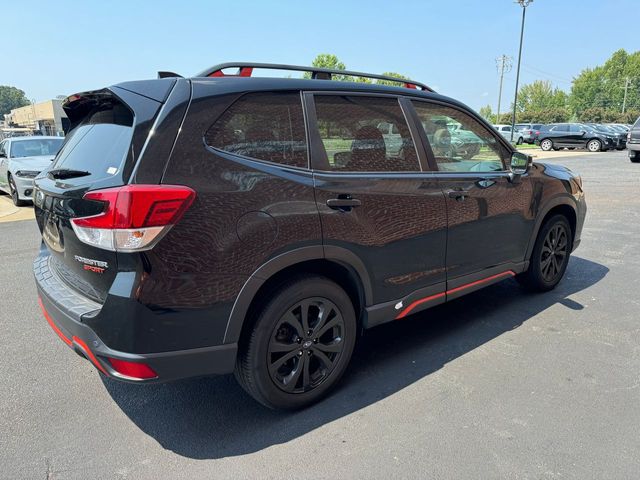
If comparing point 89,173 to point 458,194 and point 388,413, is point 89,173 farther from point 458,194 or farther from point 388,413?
point 458,194

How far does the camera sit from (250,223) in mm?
2293

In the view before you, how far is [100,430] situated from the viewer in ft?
8.32

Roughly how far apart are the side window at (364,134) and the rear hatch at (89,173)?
948 mm

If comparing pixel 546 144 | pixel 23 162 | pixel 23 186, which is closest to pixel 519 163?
pixel 23 186

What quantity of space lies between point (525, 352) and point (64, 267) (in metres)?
3.14

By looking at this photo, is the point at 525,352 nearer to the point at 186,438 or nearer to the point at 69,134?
the point at 186,438

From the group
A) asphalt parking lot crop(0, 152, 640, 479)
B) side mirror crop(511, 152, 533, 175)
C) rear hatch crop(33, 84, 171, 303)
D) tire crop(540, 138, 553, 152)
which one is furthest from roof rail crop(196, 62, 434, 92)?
tire crop(540, 138, 553, 152)

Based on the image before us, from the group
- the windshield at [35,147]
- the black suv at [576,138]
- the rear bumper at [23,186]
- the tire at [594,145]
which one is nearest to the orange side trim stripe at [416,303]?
the rear bumper at [23,186]

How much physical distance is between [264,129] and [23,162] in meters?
10.0

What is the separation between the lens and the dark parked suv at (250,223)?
83.0 inches

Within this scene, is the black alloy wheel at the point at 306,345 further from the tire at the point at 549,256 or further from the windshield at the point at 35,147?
the windshield at the point at 35,147

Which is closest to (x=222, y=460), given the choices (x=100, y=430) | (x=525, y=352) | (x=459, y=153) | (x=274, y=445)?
(x=274, y=445)

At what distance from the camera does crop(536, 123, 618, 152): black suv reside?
28.0 m

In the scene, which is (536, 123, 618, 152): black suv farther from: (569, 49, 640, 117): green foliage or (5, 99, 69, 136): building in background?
(569, 49, 640, 117): green foliage
